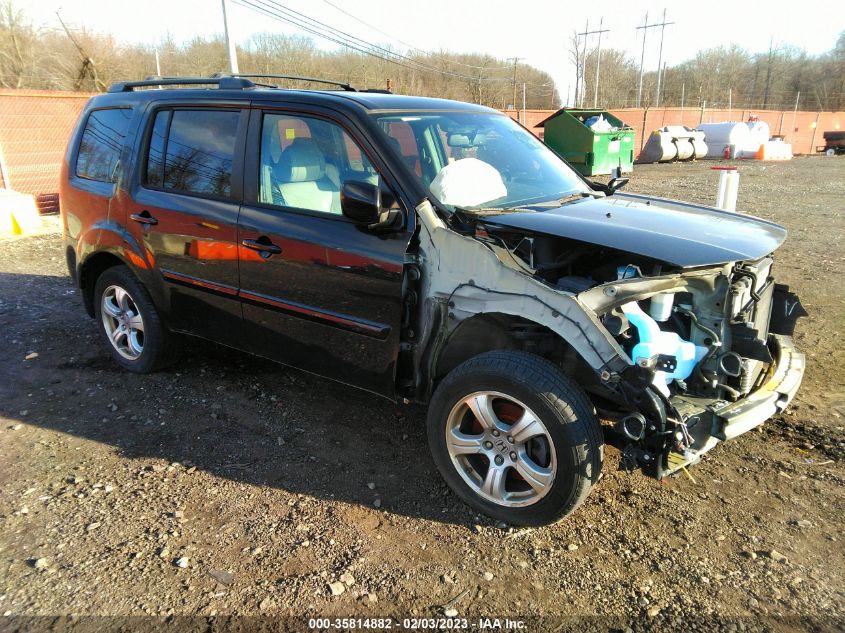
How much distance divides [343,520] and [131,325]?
2632 millimetres

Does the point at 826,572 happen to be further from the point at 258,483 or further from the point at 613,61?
the point at 613,61

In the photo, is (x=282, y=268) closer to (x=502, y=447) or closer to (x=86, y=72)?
(x=502, y=447)

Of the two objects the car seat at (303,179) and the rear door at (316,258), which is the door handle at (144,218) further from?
the car seat at (303,179)

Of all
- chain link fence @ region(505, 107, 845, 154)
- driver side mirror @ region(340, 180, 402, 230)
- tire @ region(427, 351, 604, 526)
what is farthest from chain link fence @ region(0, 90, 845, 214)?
chain link fence @ region(505, 107, 845, 154)

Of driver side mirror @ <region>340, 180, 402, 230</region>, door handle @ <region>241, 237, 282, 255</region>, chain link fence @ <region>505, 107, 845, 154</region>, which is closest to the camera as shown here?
driver side mirror @ <region>340, 180, 402, 230</region>

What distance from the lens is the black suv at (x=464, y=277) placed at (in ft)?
9.00

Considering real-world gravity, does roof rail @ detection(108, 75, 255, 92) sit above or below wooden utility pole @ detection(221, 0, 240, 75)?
below

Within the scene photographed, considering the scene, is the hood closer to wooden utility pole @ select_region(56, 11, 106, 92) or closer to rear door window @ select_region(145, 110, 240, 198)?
rear door window @ select_region(145, 110, 240, 198)

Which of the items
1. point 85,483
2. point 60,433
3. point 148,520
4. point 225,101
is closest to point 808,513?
point 148,520

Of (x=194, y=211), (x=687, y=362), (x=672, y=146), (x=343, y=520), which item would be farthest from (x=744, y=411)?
(x=672, y=146)

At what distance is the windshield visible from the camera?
3.42 meters

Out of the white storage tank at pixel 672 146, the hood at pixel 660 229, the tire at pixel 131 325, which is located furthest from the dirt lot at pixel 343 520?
the white storage tank at pixel 672 146

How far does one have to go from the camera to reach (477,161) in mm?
3723

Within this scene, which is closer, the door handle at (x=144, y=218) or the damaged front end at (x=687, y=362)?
the damaged front end at (x=687, y=362)
